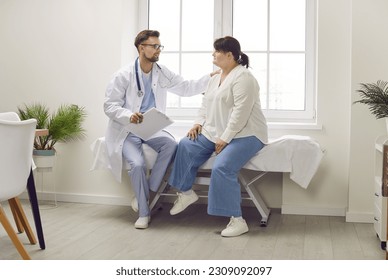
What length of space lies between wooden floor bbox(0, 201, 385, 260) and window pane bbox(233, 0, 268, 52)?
52.1 inches

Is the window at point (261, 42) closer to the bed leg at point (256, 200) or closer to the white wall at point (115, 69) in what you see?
the white wall at point (115, 69)

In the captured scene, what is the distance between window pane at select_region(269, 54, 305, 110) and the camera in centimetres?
476

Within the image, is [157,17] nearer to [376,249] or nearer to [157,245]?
[157,245]

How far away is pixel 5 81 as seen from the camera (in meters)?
5.12

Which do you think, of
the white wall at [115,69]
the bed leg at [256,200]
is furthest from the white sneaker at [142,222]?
the white wall at [115,69]

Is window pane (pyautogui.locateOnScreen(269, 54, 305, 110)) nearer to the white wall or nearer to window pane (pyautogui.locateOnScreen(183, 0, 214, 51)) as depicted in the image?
the white wall

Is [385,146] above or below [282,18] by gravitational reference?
below

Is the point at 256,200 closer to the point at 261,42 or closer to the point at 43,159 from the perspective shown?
the point at 261,42

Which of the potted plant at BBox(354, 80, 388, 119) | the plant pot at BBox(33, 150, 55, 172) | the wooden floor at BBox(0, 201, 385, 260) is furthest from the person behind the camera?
the plant pot at BBox(33, 150, 55, 172)

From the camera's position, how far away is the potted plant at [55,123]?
186 inches

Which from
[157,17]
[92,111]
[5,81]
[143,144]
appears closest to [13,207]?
[143,144]

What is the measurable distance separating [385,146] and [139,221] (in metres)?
1.63

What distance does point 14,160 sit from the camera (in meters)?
3.02

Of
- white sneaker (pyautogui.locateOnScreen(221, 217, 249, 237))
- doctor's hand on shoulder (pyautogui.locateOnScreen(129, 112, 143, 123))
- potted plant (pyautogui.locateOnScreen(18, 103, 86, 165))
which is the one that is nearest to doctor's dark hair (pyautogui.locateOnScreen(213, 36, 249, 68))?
doctor's hand on shoulder (pyautogui.locateOnScreen(129, 112, 143, 123))
